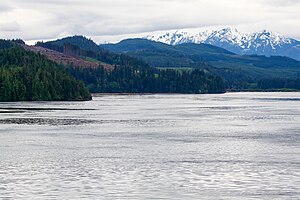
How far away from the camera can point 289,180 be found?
55.2 metres

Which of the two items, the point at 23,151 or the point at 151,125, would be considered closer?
the point at 23,151

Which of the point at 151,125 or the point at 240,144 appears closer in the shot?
the point at 240,144

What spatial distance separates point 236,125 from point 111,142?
3969cm

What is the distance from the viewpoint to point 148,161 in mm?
67438

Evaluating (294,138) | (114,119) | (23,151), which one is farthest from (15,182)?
(114,119)

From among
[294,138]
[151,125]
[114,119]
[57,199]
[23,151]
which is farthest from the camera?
[114,119]

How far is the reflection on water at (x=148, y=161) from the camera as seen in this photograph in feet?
166

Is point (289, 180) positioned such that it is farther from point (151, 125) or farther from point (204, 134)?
point (151, 125)

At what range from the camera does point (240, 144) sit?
86.2m

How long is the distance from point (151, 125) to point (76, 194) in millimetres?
70877

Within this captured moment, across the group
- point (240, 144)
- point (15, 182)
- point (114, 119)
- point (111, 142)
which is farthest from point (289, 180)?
point (114, 119)

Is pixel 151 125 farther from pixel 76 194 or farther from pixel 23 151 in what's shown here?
pixel 76 194

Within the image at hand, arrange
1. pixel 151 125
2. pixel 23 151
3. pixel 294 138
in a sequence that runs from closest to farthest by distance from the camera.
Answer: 1. pixel 23 151
2. pixel 294 138
3. pixel 151 125

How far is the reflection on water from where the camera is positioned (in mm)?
50625
